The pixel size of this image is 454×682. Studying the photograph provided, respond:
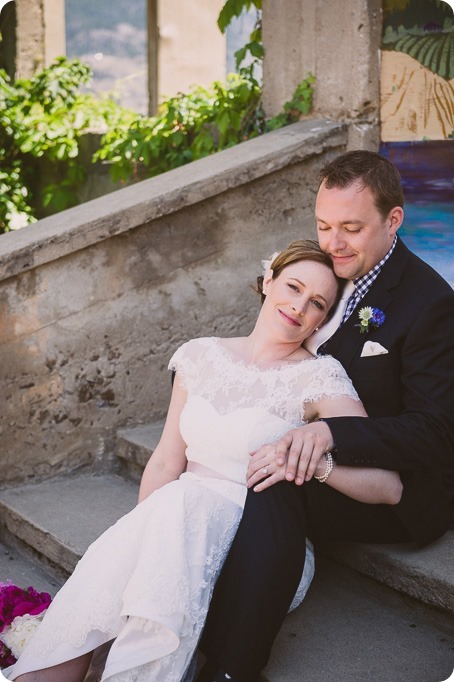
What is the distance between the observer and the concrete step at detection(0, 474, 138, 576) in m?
3.41

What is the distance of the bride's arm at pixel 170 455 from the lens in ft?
9.71

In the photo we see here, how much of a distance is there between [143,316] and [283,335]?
1.30 m

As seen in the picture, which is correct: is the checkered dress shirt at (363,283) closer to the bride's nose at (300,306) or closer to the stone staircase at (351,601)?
the bride's nose at (300,306)

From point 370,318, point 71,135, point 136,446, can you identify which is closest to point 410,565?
point 370,318

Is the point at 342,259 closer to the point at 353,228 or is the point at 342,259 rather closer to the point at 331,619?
the point at 353,228

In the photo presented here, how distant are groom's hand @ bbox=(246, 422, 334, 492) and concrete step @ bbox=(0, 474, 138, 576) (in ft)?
3.51

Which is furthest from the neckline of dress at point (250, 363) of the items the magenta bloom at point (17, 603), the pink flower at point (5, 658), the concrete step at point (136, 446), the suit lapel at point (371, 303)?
the pink flower at point (5, 658)

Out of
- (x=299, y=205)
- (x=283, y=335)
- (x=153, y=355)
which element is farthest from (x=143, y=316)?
(x=283, y=335)

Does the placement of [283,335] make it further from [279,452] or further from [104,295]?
[104,295]

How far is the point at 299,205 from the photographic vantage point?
14.1 ft

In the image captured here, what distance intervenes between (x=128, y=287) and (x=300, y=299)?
51.5 inches

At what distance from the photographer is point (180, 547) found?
242 centimetres

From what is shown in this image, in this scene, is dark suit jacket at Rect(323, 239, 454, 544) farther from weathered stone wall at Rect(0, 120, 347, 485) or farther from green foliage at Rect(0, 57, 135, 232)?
green foliage at Rect(0, 57, 135, 232)

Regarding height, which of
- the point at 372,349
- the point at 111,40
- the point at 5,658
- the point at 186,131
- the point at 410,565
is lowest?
the point at 5,658
